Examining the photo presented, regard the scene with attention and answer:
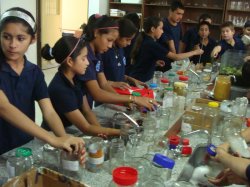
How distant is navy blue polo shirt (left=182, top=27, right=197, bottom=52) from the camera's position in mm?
4090

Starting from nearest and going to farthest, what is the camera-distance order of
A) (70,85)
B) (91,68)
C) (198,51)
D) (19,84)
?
1. (19,84)
2. (70,85)
3. (91,68)
4. (198,51)

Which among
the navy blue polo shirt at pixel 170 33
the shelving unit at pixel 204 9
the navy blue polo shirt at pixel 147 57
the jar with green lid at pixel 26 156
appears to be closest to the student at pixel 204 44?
the navy blue polo shirt at pixel 170 33

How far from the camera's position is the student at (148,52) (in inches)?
120

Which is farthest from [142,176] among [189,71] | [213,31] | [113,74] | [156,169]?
[213,31]

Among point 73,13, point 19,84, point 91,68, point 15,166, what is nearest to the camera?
point 15,166

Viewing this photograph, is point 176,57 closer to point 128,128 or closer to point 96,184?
point 128,128

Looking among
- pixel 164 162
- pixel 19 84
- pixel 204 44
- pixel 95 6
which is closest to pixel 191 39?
pixel 204 44

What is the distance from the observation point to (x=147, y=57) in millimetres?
3107

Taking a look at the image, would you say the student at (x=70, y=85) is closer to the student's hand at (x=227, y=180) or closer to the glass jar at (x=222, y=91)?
the student's hand at (x=227, y=180)

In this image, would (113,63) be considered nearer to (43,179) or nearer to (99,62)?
(99,62)

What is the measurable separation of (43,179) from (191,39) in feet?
11.6

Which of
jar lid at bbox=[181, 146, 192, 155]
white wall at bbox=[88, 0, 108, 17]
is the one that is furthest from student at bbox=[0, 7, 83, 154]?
white wall at bbox=[88, 0, 108, 17]

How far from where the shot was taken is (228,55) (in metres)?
3.12

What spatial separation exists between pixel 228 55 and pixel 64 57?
2065 millimetres
